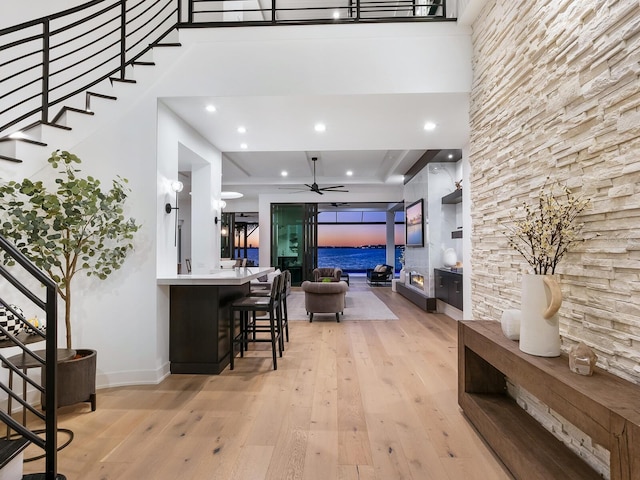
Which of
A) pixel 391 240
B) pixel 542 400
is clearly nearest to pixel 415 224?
pixel 391 240

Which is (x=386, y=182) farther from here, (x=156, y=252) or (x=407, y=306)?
(x=156, y=252)

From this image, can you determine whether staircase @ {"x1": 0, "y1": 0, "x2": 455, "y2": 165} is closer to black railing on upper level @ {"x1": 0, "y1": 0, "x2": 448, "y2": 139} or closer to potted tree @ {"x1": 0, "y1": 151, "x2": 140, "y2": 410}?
black railing on upper level @ {"x1": 0, "y1": 0, "x2": 448, "y2": 139}

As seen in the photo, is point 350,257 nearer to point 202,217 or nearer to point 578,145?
point 202,217

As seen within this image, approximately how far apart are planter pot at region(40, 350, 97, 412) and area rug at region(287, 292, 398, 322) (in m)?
3.94

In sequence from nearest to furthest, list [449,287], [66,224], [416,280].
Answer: [66,224]
[449,287]
[416,280]

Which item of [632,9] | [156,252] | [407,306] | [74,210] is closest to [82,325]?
[156,252]

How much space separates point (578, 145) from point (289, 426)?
99.3 inches

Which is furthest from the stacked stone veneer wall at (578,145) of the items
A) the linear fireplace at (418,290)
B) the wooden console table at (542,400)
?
the linear fireplace at (418,290)

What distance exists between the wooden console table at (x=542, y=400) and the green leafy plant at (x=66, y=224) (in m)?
3.00

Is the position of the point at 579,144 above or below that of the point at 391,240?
above

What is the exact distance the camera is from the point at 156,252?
11.3 feet

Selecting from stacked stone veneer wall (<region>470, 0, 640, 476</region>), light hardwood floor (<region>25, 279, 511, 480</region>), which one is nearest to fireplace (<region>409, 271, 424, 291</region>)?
light hardwood floor (<region>25, 279, 511, 480</region>)

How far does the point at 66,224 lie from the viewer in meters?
2.66

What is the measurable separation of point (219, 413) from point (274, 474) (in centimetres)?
93
